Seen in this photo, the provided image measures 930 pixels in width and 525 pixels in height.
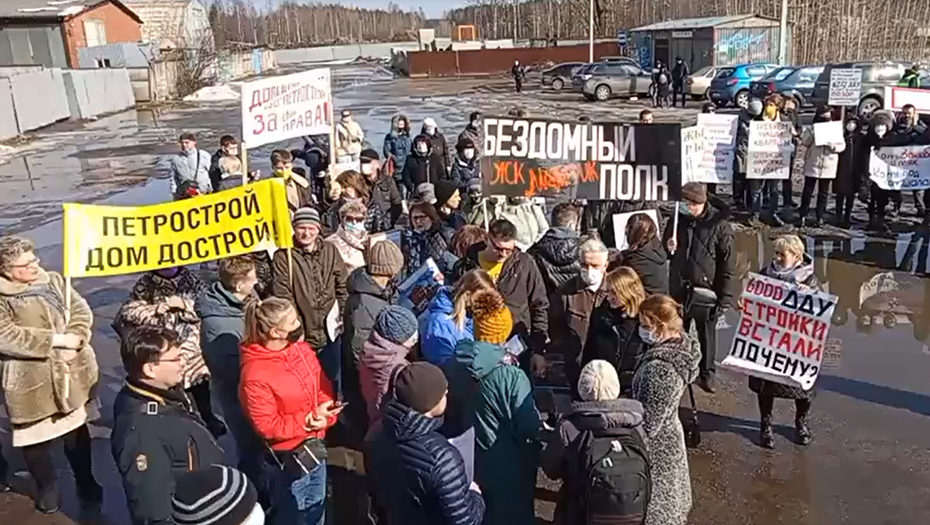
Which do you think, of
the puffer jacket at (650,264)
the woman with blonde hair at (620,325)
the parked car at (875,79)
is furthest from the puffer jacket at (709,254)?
the parked car at (875,79)

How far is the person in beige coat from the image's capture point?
473 centimetres

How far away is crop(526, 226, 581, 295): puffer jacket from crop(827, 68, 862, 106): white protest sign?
350 inches

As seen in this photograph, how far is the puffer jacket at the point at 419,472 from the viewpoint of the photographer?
128 inches

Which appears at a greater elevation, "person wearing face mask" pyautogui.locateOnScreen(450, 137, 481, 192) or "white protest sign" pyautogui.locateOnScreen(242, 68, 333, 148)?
"white protest sign" pyautogui.locateOnScreen(242, 68, 333, 148)

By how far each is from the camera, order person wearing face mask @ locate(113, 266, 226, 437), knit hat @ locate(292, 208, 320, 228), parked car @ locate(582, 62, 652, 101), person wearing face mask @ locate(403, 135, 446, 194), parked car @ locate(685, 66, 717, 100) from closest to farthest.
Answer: person wearing face mask @ locate(113, 266, 226, 437), knit hat @ locate(292, 208, 320, 228), person wearing face mask @ locate(403, 135, 446, 194), parked car @ locate(685, 66, 717, 100), parked car @ locate(582, 62, 652, 101)

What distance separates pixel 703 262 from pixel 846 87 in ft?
27.9

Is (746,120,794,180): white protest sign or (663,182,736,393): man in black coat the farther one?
(746,120,794,180): white protest sign

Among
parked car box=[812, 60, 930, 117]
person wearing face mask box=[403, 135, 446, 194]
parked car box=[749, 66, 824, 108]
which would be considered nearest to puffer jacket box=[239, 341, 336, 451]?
person wearing face mask box=[403, 135, 446, 194]

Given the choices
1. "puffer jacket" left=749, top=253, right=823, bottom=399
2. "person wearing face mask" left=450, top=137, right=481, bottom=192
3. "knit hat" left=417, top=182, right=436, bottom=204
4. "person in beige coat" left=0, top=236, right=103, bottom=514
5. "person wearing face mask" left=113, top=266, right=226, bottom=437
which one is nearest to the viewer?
"person in beige coat" left=0, top=236, right=103, bottom=514

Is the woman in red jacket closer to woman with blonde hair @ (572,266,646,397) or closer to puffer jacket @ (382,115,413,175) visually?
woman with blonde hair @ (572,266,646,397)

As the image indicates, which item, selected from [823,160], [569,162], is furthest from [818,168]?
[569,162]

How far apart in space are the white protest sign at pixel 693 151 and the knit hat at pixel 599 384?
7.29 m

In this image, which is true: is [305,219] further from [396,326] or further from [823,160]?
[823,160]

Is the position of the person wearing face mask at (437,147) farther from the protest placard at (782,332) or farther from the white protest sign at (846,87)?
the white protest sign at (846,87)
